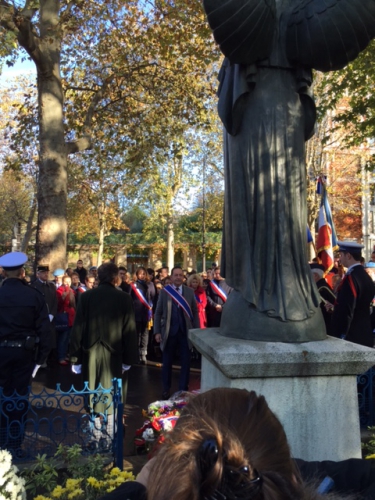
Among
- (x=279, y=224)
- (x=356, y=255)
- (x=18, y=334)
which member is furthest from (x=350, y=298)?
(x=18, y=334)

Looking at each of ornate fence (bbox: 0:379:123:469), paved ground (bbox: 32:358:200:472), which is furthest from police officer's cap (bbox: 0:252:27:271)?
paved ground (bbox: 32:358:200:472)

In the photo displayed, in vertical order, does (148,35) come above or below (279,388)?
above

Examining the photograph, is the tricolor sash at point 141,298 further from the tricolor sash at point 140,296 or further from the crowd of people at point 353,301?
the crowd of people at point 353,301

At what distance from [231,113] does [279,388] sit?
5.74 feet

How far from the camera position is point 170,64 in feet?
59.8

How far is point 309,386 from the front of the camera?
3.32 meters

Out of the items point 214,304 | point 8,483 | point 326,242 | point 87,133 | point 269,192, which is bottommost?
point 8,483

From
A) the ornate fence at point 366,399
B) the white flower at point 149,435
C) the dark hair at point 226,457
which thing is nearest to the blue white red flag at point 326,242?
the ornate fence at point 366,399

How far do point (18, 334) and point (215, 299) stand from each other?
24.2 ft

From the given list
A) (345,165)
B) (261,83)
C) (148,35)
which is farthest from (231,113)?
(345,165)

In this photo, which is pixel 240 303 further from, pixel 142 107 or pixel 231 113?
pixel 142 107

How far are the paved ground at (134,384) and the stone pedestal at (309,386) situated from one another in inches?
113

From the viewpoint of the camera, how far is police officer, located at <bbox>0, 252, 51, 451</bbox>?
6020mm

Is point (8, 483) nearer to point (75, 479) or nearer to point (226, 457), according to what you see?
point (75, 479)
